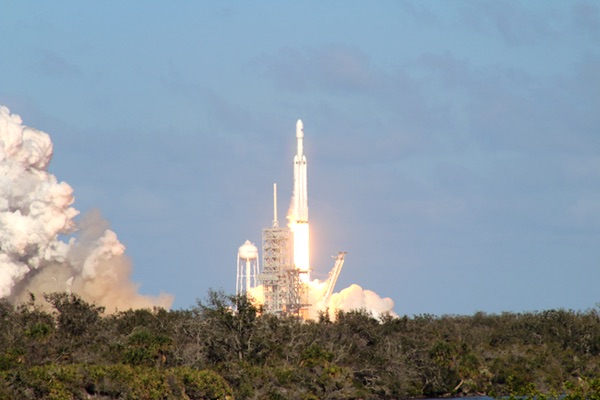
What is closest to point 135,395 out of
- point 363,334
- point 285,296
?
point 363,334

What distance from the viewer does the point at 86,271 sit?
129 metres

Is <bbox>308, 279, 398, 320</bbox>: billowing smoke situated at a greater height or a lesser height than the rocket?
lesser

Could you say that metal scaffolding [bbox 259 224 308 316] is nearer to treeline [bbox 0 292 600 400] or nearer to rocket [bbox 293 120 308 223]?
rocket [bbox 293 120 308 223]

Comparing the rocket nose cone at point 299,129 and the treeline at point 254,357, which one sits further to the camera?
the rocket nose cone at point 299,129

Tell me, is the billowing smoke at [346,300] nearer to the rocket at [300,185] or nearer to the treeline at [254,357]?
the rocket at [300,185]

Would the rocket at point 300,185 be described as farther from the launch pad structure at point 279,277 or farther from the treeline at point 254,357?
the treeline at point 254,357

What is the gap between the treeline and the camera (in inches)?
2739

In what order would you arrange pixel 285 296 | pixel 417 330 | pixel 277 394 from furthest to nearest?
1. pixel 285 296
2. pixel 417 330
3. pixel 277 394

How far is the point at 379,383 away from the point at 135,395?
64.8 feet

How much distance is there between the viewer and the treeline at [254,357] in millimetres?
69562

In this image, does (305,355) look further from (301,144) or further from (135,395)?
(301,144)

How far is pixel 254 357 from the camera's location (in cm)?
8125

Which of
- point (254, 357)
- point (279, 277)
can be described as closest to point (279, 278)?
point (279, 277)

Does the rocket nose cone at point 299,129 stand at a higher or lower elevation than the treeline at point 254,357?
higher
